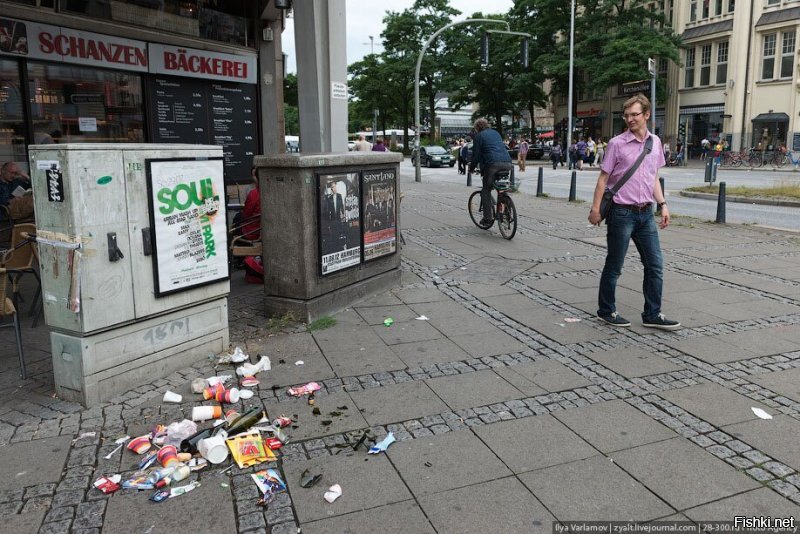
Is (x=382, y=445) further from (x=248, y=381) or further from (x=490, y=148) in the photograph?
(x=490, y=148)

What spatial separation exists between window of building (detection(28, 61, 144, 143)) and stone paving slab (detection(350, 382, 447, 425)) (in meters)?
6.58

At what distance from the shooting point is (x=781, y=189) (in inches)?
721

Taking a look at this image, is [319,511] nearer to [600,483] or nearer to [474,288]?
[600,483]

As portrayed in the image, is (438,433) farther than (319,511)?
Yes

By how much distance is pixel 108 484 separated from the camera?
3.23 meters

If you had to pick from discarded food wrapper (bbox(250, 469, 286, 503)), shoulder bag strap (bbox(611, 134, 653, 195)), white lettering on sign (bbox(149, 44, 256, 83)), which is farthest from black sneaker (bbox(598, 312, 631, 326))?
white lettering on sign (bbox(149, 44, 256, 83))

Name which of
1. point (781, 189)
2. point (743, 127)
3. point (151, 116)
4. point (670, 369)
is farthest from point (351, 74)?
point (670, 369)

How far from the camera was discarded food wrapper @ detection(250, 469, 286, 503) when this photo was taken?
3.14 m

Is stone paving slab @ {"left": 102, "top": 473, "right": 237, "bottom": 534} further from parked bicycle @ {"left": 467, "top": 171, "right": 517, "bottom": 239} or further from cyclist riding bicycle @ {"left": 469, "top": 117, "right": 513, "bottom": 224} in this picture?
cyclist riding bicycle @ {"left": 469, "top": 117, "right": 513, "bottom": 224}

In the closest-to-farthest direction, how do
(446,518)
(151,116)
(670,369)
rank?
(446,518) → (670,369) → (151,116)

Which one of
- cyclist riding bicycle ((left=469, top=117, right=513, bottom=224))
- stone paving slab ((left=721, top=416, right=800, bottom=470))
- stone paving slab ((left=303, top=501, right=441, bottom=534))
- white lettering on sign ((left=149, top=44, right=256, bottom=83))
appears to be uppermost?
white lettering on sign ((left=149, top=44, right=256, bottom=83))

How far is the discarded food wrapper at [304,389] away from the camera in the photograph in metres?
4.30

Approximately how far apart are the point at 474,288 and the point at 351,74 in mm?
57725

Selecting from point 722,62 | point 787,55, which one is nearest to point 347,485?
point 787,55
